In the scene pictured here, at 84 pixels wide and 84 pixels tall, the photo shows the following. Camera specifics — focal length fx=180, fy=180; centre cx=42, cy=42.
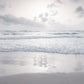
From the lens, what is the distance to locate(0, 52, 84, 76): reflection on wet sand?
378cm

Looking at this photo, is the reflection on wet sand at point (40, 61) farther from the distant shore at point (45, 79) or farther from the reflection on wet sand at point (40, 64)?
the distant shore at point (45, 79)

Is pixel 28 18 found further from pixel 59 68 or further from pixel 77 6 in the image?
pixel 59 68

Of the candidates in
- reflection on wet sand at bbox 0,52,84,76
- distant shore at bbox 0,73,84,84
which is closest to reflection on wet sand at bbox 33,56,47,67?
reflection on wet sand at bbox 0,52,84,76

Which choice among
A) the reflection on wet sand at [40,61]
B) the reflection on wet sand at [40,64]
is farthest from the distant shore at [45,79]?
the reflection on wet sand at [40,61]

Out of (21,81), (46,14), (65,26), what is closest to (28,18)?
(46,14)

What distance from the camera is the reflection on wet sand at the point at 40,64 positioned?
3783 mm

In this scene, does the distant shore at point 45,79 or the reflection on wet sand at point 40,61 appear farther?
the reflection on wet sand at point 40,61

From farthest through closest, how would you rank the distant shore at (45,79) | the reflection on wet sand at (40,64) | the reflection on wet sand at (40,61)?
1. the reflection on wet sand at (40,61)
2. the reflection on wet sand at (40,64)
3. the distant shore at (45,79)

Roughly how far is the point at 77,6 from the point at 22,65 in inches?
266

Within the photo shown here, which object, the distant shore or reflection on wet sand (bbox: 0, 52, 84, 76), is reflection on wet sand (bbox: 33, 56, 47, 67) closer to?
reflection on wet sand (bbox: 0, 52, 84, 76)

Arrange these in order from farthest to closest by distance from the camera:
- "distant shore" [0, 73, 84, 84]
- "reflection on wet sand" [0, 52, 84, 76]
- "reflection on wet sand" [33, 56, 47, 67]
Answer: "reflection on wet sand" [33, 56, 47, 67] → "reflection on wet sand" [0, 52, 84, 76] → "distant shore" [0, 73, 84, 84]

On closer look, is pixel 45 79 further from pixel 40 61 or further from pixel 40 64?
pixel 40 61

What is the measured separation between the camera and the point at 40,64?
13.7 ft

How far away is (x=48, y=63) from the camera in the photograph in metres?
4.29
